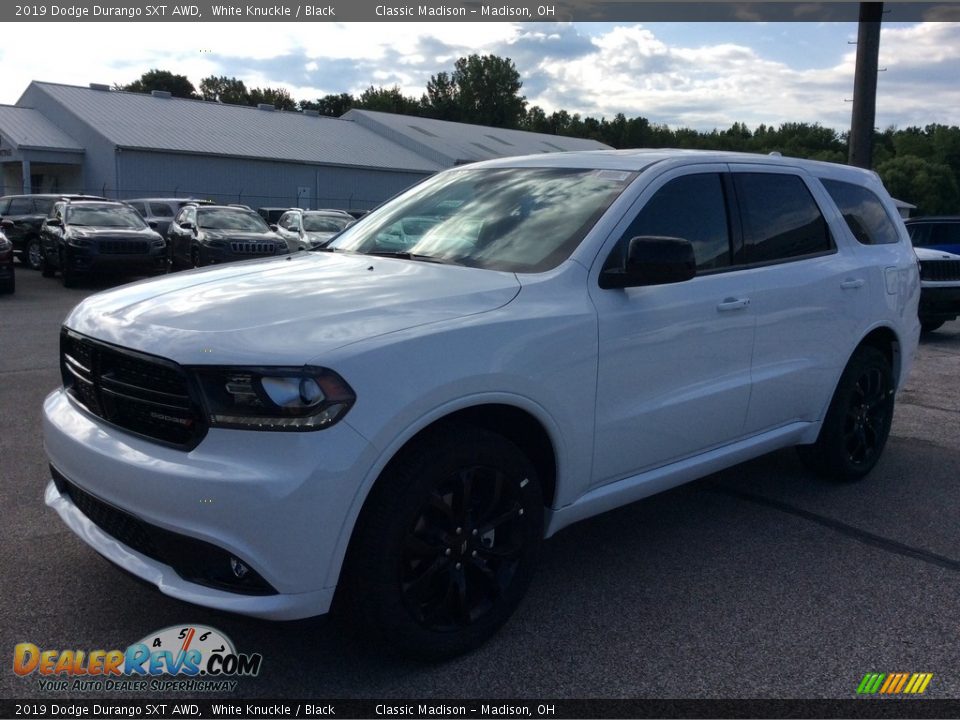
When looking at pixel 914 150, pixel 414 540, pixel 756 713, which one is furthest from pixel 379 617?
pixel 914 150

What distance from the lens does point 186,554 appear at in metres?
2.84

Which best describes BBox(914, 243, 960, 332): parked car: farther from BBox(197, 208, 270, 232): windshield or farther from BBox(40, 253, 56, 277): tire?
BBox(40, 253, 56, 277): tire

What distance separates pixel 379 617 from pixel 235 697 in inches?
22.9

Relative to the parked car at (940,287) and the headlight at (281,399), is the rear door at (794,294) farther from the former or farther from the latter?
the parked car at (940,287)

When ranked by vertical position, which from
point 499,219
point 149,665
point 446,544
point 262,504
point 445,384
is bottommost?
point 149,665

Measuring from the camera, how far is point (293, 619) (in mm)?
2801

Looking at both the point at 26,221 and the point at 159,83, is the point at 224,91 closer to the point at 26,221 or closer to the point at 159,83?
the point at 159,83

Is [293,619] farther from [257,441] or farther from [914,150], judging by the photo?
[914,150]

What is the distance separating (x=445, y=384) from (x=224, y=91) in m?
95.8

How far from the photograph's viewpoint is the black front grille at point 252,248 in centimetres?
1758

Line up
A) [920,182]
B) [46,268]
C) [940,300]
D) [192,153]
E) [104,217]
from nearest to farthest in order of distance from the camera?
[940,300]
[104,217]
[46,268]
[192,153]
[920,182]

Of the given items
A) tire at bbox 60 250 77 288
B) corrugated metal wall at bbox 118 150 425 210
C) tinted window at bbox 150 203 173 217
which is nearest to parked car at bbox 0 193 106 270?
tire at bbox 60 250 77 288

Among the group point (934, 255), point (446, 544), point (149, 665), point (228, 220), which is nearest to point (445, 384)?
point (446, 544)

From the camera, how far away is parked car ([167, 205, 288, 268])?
1762 centimetres
